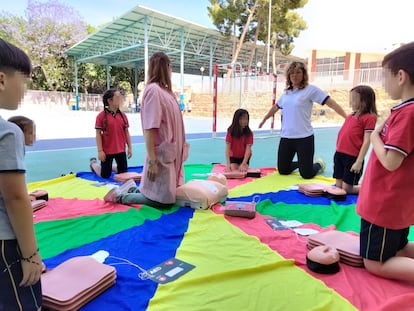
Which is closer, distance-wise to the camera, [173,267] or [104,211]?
[173,267]

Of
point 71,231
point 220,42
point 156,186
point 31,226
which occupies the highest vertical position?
point 220,42

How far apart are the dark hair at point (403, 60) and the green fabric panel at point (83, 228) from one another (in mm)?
2196

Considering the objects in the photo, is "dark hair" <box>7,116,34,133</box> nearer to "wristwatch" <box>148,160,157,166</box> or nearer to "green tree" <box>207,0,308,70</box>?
"wristwatch" <box>148,160,157,166</box>

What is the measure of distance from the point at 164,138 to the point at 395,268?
6.88ft

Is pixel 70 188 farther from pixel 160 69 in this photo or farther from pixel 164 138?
→ pixel 160 69

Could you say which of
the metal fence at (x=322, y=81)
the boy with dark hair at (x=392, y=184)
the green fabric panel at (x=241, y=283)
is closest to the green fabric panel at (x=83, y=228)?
the green fabric panel at (x=241, y=283)

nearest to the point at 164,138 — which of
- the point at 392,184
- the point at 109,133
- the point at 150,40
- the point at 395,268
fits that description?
the point at 109,133

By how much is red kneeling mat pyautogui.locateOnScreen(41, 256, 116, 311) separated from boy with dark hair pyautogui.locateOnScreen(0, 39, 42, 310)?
1.08 ft

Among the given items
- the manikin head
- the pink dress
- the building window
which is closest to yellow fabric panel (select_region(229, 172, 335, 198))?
the pink dress

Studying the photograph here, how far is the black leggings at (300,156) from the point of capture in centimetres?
463

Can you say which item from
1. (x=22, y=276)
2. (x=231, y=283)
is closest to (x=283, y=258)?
(x=231, y=283)

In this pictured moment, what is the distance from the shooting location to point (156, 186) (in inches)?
122

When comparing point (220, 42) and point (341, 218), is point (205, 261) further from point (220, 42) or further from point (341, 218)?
point (220, 42)

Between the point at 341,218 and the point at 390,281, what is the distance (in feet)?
3.77
